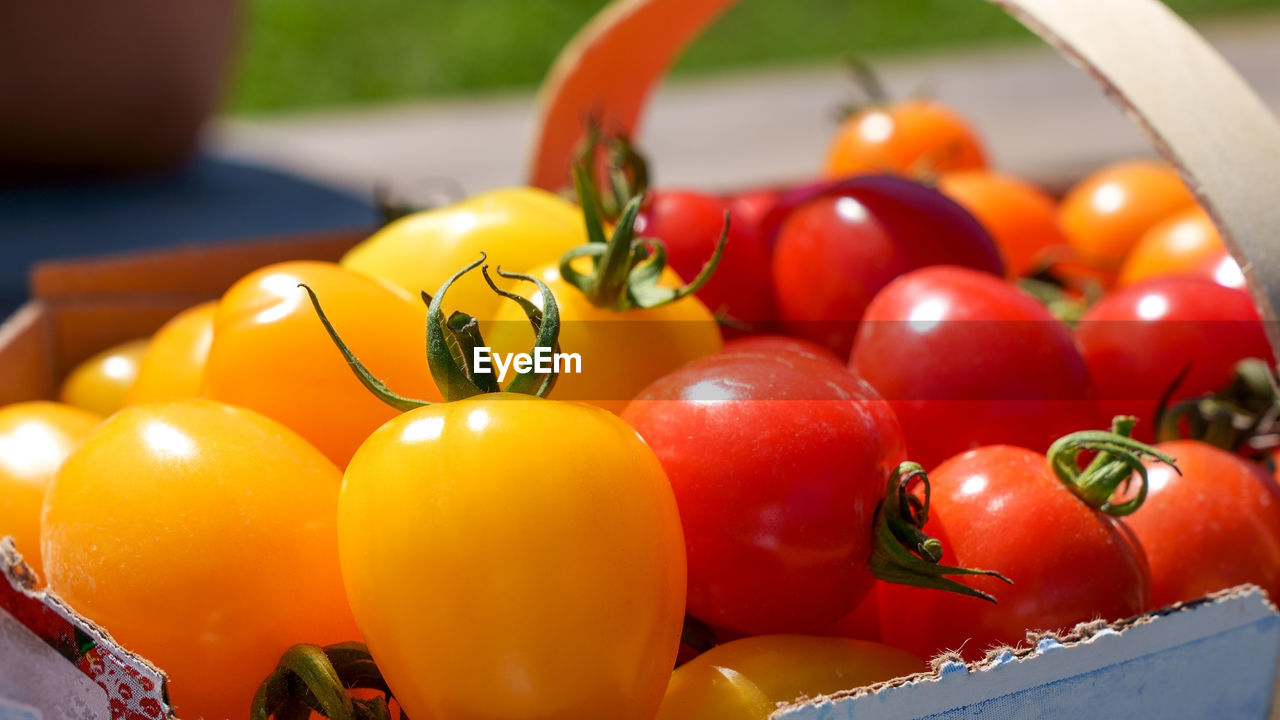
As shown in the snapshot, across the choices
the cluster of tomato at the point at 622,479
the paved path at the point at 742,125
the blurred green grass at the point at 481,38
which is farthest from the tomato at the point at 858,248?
the blurred green grass at the point at 481,38

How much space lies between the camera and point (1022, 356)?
2.53ft

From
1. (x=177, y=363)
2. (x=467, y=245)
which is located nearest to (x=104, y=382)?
(x=177, y=363)

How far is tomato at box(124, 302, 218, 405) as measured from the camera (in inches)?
31.7

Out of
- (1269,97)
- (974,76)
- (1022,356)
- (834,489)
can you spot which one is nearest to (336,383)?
(834,489)

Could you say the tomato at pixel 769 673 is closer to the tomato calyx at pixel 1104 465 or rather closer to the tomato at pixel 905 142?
the tomato calyx at pixel 1104 465

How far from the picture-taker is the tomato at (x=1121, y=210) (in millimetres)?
1263

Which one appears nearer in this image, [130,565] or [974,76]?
[130,565]

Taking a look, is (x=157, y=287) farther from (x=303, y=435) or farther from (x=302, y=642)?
→ (x=302, y=642)

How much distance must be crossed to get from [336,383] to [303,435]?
0.12 ft

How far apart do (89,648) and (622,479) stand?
25 centimetres

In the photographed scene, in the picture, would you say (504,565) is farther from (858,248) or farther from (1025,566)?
(858,248)

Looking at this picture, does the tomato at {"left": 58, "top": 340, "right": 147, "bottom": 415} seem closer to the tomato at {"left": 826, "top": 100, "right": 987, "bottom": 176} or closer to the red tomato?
the red tomato

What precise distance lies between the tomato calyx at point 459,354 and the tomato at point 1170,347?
0.48 meters

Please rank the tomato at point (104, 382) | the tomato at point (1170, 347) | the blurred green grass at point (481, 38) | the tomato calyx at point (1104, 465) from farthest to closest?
1. the blurred green grass at point (481, 38)
2. the tomato at point (104, 382)
3. the tomato at point (1170, 347)
4. the tomato calyx at point (1104, 465)
